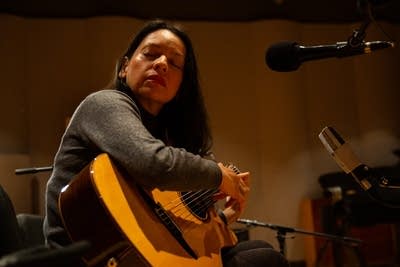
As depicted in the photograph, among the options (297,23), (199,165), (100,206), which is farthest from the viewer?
(297,23)

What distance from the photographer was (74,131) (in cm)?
123

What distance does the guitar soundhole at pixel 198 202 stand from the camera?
1374 mm

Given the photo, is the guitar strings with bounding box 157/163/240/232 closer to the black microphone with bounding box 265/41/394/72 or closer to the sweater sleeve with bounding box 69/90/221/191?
the sweater sleeve with bounding box 69/90/221/191

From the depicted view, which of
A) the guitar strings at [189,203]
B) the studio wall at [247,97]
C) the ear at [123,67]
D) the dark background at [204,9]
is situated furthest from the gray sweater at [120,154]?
the dark background at [204,9]

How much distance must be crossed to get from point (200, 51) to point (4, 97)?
172 cm

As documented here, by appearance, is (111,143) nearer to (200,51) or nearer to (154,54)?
(154,54)

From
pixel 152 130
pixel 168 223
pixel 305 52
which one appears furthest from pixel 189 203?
pixel 305 52

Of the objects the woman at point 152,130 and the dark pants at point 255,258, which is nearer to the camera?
the woman at point 152,130

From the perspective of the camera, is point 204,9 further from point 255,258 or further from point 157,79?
point 255,258

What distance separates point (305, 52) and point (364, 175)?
34 cm

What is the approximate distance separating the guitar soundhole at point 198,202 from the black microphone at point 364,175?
421mm

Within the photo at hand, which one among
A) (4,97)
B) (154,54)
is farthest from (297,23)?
(154,54)

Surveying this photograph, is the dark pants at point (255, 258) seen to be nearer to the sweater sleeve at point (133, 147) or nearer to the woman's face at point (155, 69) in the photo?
the sweater sleeve at point (133, 147)

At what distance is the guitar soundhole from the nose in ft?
1.21
